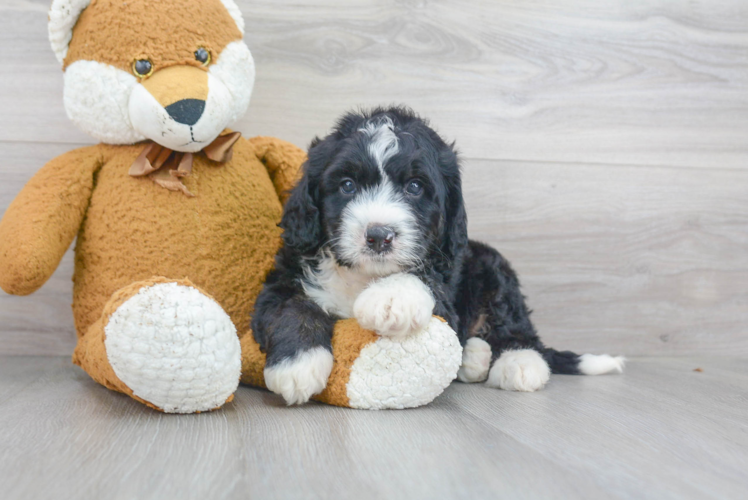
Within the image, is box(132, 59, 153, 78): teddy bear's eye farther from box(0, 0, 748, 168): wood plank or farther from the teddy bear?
box(0, 0, 748, 168): wood plank

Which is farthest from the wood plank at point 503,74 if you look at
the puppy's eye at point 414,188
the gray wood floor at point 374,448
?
the gray wood floor at point 374,448

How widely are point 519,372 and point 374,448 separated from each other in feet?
2.63

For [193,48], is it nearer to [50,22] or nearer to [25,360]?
[50,22]

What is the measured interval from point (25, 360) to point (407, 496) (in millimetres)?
1853


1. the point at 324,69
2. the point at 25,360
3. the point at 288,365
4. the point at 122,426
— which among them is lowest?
the point at 25,360

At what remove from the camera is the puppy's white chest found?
5.86 ft

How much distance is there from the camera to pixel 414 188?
170 cm

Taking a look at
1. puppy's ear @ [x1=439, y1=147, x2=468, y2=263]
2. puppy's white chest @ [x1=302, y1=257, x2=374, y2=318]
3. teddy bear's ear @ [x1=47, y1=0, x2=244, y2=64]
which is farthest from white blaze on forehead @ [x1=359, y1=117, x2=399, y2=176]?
teddy bear's ear @ [x1=47, y1=0, x2=244, y2=64]

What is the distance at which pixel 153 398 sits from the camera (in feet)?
4.71

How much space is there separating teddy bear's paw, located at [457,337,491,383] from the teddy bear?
0.45 metres

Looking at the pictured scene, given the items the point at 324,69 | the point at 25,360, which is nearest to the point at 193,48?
the point at 324,69

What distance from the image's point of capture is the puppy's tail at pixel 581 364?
2230mm

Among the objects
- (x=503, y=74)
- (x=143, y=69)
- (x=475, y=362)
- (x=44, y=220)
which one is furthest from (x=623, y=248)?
(x=44, y=220)

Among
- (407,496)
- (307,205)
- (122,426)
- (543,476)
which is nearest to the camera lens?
(407,496)
